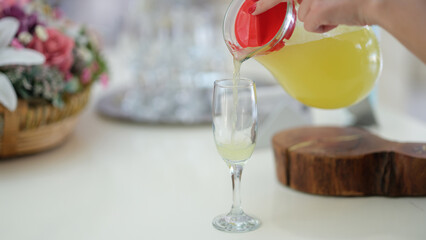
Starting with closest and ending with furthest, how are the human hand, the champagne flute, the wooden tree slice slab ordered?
the human hand < the champagne flute < the wooden tree slice slab

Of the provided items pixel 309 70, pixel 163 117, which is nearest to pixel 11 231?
pixel 309 70

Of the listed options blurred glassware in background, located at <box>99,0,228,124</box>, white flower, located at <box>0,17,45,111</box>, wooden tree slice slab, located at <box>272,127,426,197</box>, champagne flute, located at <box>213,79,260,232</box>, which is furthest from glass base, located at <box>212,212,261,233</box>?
blurred glassware in background, located at <box>99,0,228,124</box>

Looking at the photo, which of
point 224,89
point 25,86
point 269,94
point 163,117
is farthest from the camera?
point 163,117

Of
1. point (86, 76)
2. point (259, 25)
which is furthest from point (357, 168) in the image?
point (86, 76)

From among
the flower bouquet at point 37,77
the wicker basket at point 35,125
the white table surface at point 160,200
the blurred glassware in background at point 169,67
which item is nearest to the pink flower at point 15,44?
the flower bouquet at point 37,77

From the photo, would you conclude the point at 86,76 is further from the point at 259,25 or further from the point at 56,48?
the point at 259,25

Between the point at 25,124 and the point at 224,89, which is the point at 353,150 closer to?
the point at 224,89

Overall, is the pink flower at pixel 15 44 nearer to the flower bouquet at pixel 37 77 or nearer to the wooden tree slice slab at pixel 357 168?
the flower bouquet at pixel 37 77

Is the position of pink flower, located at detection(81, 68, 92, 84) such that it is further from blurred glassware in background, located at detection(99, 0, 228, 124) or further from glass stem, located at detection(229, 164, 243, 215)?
glass stem, located at detection(229, 164, 243, 215)
